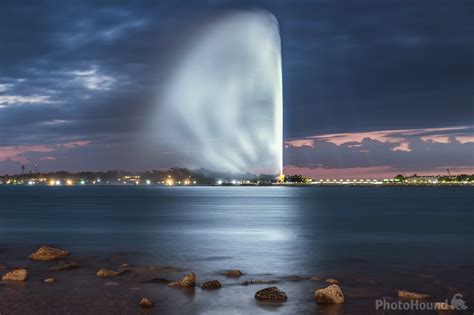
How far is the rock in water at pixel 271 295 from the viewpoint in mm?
19266

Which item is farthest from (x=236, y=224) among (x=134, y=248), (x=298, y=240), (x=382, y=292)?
(x=382, y=292)

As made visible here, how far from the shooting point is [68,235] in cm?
4694

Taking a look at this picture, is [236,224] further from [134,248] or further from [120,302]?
[120,302]

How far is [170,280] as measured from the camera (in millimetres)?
23125

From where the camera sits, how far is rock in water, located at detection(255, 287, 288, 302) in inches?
758

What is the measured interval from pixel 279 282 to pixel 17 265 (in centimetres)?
1339

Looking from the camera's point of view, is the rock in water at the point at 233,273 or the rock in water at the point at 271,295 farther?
the rock in water at the point at 233,273

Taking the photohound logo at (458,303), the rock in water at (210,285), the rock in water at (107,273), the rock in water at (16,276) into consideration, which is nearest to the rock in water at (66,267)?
the rock in water at (107,273)

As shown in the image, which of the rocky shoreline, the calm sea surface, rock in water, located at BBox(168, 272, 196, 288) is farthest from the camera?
the calm sea surface

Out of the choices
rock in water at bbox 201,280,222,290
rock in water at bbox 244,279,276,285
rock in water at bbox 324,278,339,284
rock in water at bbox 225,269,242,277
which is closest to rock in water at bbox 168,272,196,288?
rock in water at bbox 201,280,222,290

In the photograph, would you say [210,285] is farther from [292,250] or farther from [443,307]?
Answer: [292,250]

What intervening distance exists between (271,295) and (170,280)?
5.47 metres

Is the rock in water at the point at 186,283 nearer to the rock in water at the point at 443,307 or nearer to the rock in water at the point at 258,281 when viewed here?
the rock in water at the point at 258,281

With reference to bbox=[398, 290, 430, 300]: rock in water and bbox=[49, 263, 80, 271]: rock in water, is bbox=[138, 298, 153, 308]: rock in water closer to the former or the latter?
bbox=[49, 263, 80, 271]: rock in water
